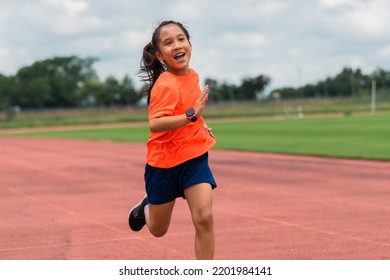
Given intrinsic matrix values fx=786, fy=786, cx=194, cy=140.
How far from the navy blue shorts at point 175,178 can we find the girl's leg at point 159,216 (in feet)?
0.22

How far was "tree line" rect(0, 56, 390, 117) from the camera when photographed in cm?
10331

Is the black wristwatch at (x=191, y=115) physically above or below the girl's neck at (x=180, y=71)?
below

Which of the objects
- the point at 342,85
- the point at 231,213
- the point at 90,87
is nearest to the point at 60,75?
the point at 90,87

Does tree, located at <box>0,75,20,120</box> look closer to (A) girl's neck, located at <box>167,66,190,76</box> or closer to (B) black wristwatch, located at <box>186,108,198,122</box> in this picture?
(A) girl's neck, located at <box>167,66,190,76</box>

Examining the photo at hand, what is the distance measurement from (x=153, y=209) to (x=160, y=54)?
128 cm

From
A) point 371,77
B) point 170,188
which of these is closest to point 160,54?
point 170,188

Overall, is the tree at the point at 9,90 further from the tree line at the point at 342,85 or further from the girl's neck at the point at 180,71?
the girl's neck at the point at 180,71

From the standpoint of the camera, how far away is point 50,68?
135000 millimetres

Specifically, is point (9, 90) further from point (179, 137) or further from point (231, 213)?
point (179, 137)

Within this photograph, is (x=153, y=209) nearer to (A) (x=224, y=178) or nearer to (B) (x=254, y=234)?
(B) (x=254, y=234)

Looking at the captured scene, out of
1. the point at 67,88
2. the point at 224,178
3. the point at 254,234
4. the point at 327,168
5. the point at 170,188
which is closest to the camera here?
the point at 170,188

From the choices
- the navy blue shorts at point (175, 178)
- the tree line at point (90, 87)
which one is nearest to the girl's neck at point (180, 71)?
the navy blue shorts at point (175, 178)

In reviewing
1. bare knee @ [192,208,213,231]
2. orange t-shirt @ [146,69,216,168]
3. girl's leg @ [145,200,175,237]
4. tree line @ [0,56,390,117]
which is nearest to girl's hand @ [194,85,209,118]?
orange t-shirt @ [146,69,216,168]

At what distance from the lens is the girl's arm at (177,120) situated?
19.3 feet
